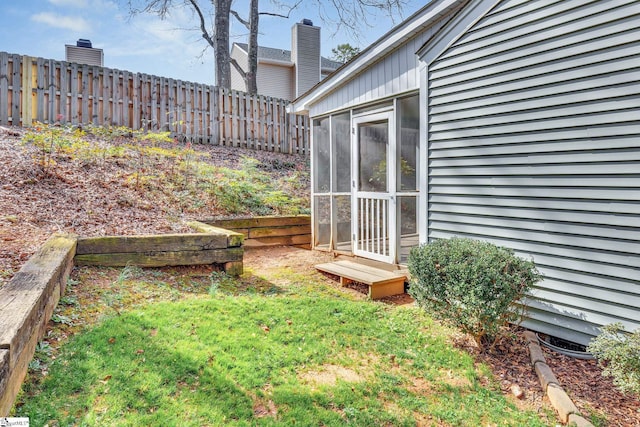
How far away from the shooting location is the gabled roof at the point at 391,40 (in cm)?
404

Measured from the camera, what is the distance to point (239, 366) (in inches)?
96.5

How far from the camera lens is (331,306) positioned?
12.5ft

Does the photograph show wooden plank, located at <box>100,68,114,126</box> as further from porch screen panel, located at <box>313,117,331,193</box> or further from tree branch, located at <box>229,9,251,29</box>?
tree branch, located at <box>229,9,251,29</box>

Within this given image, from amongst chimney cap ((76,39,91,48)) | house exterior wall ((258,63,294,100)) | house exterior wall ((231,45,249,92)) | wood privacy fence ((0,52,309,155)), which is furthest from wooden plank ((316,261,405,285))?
chimney cap ((76,39,91,48))

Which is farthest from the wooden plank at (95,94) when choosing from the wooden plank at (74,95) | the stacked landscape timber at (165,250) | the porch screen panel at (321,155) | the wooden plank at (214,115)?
the stacked landscape timber at (165,250)

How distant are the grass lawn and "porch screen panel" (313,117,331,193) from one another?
2.88m

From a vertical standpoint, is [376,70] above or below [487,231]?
above

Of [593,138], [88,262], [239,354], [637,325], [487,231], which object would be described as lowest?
[239,354]

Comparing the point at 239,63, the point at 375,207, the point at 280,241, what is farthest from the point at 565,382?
the point at 239,63

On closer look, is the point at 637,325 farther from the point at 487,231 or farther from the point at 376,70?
the point at 376,70

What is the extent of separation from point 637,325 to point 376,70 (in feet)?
12.6

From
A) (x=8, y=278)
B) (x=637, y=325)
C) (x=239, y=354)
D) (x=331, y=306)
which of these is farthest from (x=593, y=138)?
(x=8, y=278)

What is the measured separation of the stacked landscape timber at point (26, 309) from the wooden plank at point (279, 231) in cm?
352

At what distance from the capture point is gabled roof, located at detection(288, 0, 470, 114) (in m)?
4.04
